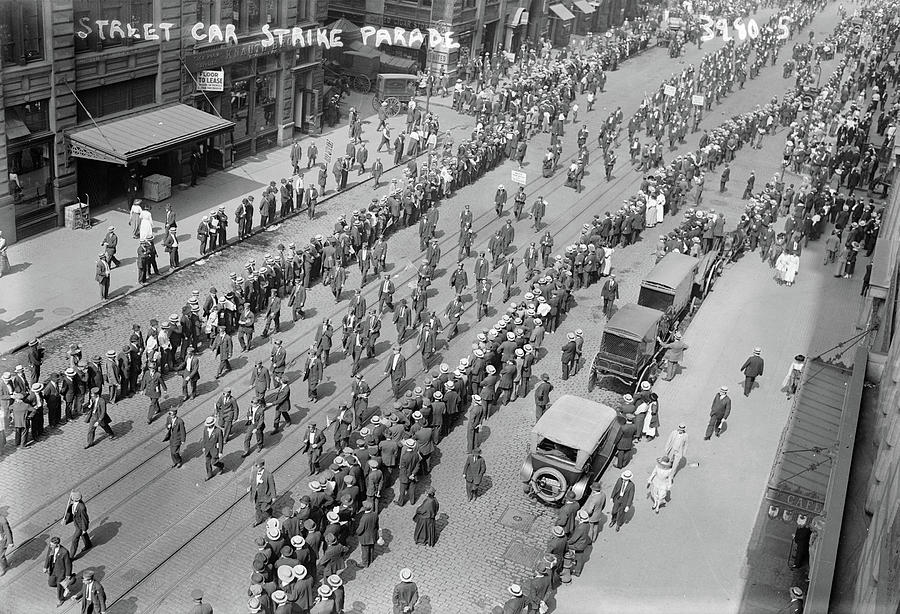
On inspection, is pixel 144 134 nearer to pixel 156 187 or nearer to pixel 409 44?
pixel 156 187

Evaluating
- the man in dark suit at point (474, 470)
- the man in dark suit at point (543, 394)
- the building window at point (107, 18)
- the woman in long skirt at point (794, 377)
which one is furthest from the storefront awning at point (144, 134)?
the woman in long skirt at point (794, 377)

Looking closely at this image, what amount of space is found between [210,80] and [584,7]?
4701 centimetres

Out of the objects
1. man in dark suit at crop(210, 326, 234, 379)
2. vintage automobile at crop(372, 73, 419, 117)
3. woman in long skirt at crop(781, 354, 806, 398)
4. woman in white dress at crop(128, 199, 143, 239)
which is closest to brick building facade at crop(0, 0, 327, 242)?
A: woman in white dress at crop(128, 199, 143, 239)

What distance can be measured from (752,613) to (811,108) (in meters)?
44.6

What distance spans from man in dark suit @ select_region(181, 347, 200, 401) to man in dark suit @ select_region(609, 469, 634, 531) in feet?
34.6

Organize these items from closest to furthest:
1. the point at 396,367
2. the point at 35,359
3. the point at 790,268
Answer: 1. the point at 35,359
2. the point at 396,367
3. the point at 790,268

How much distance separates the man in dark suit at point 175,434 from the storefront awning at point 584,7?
64509 mm

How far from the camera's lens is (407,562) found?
20.9 m

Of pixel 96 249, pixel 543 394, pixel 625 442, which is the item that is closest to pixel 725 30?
pixel 96 249

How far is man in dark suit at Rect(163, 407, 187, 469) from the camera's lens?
2238 centimetres

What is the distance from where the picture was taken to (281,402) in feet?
79.9

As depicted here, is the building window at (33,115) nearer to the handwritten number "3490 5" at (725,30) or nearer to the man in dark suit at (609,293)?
the man in dark suit at (609,293)

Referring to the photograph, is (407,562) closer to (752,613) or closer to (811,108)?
(752,613)

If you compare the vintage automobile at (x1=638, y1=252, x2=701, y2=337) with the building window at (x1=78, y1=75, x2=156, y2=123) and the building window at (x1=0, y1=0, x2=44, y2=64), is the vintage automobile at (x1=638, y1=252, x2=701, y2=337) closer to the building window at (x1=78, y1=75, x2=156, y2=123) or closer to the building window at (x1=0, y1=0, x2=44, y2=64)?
the building window at (x1=78, y1=75, x2=156, y2=123)
